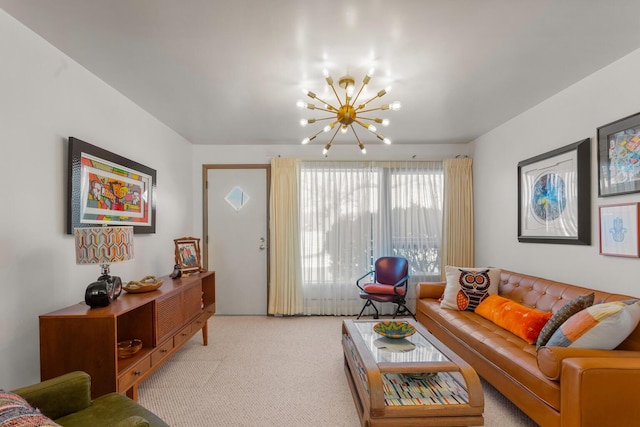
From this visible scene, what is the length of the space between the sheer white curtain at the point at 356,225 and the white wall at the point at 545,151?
2.31 feet

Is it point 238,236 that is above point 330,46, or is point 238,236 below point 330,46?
below

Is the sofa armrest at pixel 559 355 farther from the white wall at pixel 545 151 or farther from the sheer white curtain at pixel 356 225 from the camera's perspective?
the sheer white curtain at pixel 356 225

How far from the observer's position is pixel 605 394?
1.70 metres

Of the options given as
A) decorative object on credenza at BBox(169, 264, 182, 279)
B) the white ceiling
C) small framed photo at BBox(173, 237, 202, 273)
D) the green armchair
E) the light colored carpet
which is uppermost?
the white ceiling

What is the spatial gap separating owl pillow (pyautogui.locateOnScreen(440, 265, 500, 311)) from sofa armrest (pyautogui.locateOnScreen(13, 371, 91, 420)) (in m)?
3.12

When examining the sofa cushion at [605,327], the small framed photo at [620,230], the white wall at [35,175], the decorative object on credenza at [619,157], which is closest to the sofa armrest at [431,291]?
the small framed photo at [620,230]

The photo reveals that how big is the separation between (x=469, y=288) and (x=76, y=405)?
330 cm

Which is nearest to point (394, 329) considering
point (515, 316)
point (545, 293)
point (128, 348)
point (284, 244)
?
point (515, 316)

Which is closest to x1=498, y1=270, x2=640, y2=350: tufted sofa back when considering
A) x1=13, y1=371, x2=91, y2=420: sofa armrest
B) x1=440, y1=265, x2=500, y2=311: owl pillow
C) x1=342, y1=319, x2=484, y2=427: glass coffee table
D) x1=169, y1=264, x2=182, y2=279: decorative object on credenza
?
x1=440, y1=265, x2=500, y2=311: owl pillow

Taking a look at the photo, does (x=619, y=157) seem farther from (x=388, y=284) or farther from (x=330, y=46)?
(x=388, y=284)

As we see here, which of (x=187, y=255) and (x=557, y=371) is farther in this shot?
(x=187, y=255)

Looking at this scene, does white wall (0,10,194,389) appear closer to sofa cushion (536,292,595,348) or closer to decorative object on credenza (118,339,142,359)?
decorative object on credenza (118,339,142,359)

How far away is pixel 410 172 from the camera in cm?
502

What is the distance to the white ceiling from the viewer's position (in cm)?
191
